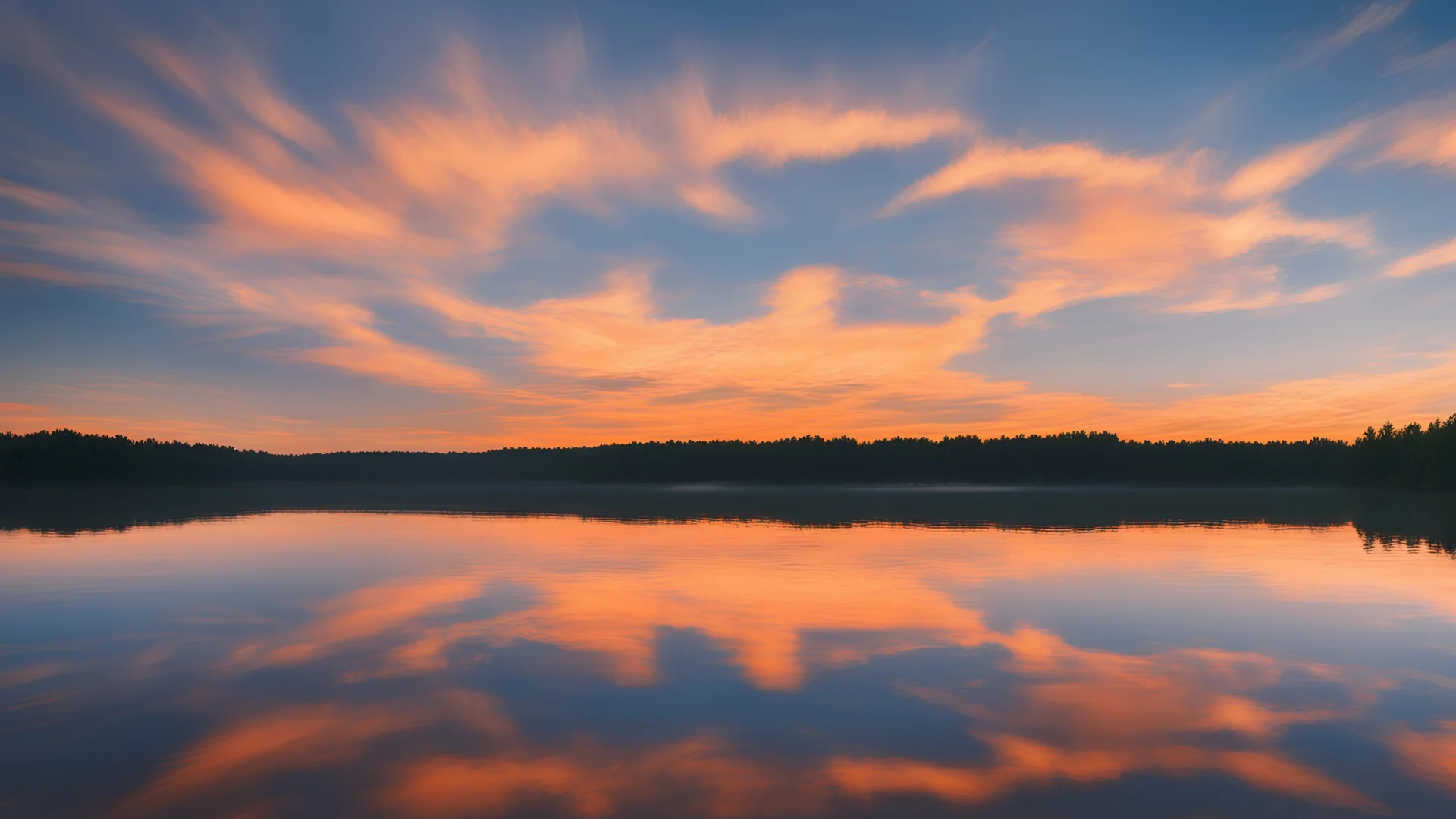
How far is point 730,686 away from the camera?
15.2 m

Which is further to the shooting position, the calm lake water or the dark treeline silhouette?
the dark treeline silhouette

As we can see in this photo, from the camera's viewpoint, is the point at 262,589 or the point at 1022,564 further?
the point at 1022,564

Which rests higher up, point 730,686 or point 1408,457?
point 1408,457

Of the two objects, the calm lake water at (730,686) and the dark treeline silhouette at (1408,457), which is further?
the dark treeline silhouette at (1408,457)

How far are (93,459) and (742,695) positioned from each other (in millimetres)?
238802

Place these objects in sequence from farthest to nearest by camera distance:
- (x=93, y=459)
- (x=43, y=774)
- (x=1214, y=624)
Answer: (x=93, y=459) → (x=1214, y=624) → (x=43, y=774)

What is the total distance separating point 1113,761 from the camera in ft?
37.2

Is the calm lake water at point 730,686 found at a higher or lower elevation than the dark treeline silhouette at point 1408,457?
lower

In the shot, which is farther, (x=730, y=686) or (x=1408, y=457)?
(x=1408, y=457)

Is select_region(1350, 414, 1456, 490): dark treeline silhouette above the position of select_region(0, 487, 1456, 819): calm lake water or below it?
above

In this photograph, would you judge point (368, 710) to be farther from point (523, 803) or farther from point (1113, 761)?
point (1113, 761)

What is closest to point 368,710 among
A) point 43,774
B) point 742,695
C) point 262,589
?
point 43,774

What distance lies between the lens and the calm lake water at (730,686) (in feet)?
34.0

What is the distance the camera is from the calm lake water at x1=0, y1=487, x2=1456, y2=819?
10.4 m
